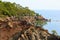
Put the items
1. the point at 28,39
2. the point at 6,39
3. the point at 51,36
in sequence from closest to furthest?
the point at 6,39 < the point at 28,39 < the point at 51,36

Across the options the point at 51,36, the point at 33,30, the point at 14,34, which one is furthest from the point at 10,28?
the point at 51,36

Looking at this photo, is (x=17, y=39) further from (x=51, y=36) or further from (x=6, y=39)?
(x=51, y=36)

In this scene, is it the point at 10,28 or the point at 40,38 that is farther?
the point at 40,38

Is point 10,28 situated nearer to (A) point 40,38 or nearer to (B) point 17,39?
(B) point 17,39

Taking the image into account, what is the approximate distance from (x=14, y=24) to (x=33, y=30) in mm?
1921

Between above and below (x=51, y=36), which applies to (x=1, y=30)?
above

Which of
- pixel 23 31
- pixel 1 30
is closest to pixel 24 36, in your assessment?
pixel 23 31

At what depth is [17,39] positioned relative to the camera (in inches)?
972

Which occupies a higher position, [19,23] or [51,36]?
[19,23]

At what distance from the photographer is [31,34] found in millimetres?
25953

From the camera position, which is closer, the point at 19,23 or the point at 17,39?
the point at 17,39

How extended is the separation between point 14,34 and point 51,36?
239 inches

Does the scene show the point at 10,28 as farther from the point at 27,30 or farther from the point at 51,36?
the point at 51,36

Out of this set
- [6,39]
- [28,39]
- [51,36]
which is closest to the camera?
[6,39]
